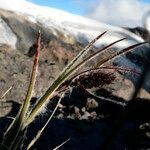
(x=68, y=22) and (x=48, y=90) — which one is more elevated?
(x=48, y=90)

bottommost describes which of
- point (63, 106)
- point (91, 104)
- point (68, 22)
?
point (68, 22)

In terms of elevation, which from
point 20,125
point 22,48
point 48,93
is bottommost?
point 22,48

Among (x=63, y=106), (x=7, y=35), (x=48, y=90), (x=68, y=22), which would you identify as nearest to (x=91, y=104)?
(x=63, y=106)

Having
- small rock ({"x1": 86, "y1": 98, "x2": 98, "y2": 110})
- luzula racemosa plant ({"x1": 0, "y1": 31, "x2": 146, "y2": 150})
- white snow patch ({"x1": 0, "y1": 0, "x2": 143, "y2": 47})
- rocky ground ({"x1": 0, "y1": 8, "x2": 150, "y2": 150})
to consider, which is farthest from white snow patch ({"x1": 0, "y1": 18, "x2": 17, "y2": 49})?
luzula racemosa plant ({"x1": 0, "y1": 31, "x2": 146, "y2": 150})

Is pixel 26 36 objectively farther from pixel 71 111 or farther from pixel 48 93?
pixel 48 93

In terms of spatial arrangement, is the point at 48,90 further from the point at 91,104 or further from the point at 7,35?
the point at 7,35

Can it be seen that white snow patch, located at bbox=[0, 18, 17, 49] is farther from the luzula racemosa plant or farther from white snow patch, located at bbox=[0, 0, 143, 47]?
the luzula racemosa plant

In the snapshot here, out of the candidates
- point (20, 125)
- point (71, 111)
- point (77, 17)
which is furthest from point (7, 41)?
point (20, 125)

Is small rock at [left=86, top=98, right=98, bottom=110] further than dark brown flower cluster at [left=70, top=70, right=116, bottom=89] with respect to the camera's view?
Yes
